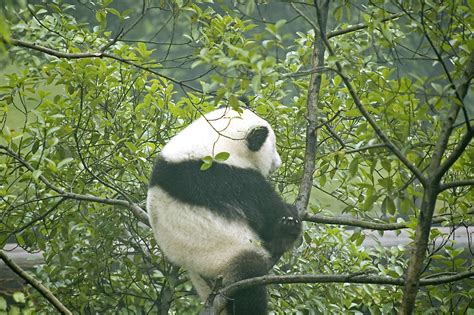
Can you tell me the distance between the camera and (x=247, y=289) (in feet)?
9.62

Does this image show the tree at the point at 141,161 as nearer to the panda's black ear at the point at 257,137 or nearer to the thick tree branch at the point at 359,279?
the panda's black ear at the point at 257,137

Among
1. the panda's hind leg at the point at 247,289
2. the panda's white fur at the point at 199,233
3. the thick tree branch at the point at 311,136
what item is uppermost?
the thick tree branch at the point at 311,136

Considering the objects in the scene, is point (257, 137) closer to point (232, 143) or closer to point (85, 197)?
point (232, 143)

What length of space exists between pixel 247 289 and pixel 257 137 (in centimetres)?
82

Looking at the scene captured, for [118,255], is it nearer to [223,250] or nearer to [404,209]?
[223,250]

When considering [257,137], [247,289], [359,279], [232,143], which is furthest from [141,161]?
[359,279]

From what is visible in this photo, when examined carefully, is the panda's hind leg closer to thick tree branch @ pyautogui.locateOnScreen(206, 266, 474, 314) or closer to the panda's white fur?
the panda's white fur

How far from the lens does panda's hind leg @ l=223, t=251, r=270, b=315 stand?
2.94 meters

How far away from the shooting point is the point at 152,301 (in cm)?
404

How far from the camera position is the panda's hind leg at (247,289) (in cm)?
294

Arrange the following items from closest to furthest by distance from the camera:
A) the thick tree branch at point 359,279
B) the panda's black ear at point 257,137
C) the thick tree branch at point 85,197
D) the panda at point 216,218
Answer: the thick tree branch at point 359,279
the thick tree branch at point 85,197
the panda at point 216,218
the panda's black ear at point 257,137

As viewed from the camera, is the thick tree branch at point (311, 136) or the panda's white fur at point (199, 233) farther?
the panda's white fur at point (199, 233)

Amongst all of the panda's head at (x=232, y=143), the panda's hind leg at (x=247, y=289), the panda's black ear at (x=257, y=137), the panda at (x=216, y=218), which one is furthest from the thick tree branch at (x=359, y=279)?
the panda's black ear at (x=257, y=137)

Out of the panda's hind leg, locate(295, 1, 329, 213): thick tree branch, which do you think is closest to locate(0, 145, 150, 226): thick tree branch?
the panda's hind leg
